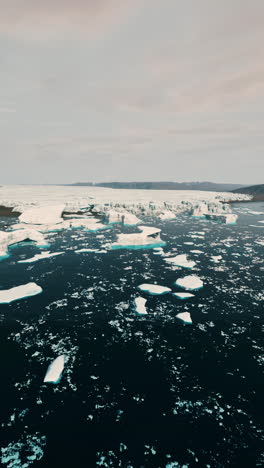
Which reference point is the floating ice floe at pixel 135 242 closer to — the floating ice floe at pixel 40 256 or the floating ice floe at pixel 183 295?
the floating ice floe at pixel 40 256

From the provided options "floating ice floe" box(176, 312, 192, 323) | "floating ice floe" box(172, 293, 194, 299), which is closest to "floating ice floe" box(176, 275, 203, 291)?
"floating ice floe" box(172, 293, 194, 299)

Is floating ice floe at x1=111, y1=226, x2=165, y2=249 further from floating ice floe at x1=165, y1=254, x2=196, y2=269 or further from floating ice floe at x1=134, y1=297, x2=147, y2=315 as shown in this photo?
floating ice floe at x1=134, y1=297, x2=147, y2=315

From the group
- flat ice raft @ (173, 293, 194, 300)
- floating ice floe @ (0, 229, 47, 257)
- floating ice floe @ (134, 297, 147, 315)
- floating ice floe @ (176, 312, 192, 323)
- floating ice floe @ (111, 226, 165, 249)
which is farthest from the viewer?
floating ice floe @ (111, 226, 165, 249)

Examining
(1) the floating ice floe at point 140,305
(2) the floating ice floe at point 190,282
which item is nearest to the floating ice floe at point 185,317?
(1) the floating ice floe at point 140,305

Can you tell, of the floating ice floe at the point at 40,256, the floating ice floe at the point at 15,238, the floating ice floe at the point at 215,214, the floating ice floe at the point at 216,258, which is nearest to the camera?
the floating ice floe at the point at 40,256

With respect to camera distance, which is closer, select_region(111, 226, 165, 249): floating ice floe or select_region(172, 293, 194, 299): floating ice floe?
select_region(172, 293, 194, 299): floating ice floe

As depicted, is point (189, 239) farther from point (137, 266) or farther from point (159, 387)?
point (159, 387)

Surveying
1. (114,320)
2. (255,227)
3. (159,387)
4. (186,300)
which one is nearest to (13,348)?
(114,320)
